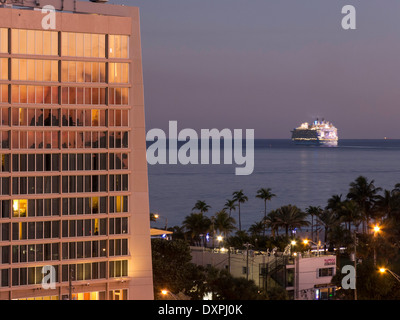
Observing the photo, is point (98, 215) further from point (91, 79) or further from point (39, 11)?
point (39, 11)

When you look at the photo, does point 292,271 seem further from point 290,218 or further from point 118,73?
point 290,218

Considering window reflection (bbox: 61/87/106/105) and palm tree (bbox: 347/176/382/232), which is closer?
window reflection (bbox: 61/87/106/105)

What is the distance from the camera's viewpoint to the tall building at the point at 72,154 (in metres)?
60.6

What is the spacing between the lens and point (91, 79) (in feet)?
209

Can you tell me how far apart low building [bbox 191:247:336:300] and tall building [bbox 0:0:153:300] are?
1431 cm

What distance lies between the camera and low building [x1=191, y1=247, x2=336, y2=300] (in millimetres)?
71125

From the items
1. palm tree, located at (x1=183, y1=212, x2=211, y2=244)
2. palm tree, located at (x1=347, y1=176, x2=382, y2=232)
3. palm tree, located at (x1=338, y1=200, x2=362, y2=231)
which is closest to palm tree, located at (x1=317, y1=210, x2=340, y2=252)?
palm tree, located at (x1=338, y1=200, x2=362, y2=231)

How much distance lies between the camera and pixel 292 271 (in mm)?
71438

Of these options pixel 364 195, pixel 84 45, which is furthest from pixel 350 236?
pixel 84 45

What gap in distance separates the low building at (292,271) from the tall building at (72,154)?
1431 centimetres

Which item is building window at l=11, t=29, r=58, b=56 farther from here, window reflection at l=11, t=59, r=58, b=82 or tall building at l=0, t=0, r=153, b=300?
window reflection at l=11, t=59, r=58, b=82

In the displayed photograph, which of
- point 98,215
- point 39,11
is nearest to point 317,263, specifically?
point 98,215

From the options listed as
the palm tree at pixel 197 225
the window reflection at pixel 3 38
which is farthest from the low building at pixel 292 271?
the window reflection at pixel 3 38
